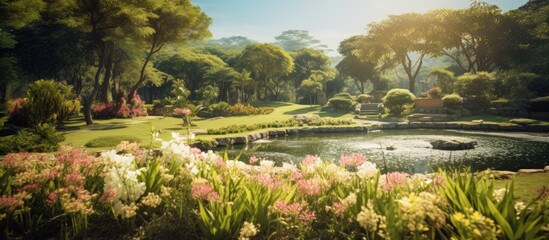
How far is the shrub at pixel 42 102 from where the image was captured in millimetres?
13336

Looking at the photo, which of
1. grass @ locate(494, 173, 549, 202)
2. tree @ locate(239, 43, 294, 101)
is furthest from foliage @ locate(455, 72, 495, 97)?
tree @ locate(239, 43, 294, 101)

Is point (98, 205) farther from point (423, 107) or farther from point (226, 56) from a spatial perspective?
point (226, 56)

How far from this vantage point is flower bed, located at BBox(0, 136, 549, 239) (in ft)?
9.77

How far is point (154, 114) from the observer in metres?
35.8

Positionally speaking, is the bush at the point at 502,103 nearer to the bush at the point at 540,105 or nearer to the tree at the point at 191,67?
the bush at the point at 540,105

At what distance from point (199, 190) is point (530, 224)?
310 centimetres

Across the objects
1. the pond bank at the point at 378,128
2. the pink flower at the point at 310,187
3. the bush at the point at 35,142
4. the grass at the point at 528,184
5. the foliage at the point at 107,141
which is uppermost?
the pink flower at the point at 310,187

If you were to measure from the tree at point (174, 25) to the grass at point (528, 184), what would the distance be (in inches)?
1028

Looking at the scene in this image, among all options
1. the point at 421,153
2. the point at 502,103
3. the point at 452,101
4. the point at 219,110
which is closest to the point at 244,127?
the point at 421,153

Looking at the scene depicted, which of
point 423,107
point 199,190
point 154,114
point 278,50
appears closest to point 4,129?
point 154,114

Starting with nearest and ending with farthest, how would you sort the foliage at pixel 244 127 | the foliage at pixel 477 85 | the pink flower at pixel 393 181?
1. the pink flower at pixel 393 181
2. the foliage at pixel 244 127
3. the foliage at pixel 477 85

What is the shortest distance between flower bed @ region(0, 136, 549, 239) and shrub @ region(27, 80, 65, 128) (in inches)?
458

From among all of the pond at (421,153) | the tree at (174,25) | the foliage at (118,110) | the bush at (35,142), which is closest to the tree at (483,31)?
the pond at (421,153)

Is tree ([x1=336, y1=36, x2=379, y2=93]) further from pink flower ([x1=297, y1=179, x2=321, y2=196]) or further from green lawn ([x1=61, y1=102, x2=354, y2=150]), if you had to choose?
pink flower ([x1=297, y1=179, x2=321, y2=196])
